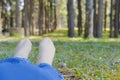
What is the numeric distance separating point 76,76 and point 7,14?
47249mm

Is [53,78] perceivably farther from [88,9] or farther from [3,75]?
[88,9]

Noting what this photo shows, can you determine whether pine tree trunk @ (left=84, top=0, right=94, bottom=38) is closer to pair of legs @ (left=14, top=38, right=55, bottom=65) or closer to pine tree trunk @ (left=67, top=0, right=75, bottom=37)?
pine tree trunk @ (left=67, top=0, right=75, bottom=37)

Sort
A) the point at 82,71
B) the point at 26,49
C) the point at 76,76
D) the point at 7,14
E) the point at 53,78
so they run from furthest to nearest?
the point at 7,14 < the point at 82,71 < the point at 76,76 < the point at 26,49 < the point at 53,78

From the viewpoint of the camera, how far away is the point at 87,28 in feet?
80.8

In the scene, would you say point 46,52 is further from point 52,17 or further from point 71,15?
point 52,17

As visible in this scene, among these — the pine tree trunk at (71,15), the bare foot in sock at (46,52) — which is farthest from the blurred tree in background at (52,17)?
the bare foot in sock at (46,52)

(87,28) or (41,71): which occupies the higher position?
(41,71)

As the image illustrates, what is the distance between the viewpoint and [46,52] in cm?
352

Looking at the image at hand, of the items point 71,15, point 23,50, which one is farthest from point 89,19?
point 23,50

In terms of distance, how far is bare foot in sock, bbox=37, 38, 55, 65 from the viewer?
3365 mm

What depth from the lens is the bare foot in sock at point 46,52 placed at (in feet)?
11.0

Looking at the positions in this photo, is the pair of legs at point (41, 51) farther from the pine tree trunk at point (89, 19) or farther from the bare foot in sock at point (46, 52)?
the pine tree trunk at point (89, 19)

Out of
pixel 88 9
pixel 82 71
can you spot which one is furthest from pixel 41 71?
pixel 88 9

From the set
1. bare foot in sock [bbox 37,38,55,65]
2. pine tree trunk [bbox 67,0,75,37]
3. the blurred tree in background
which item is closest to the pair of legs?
bare foot in sock [bbox 37,38,55,65]
